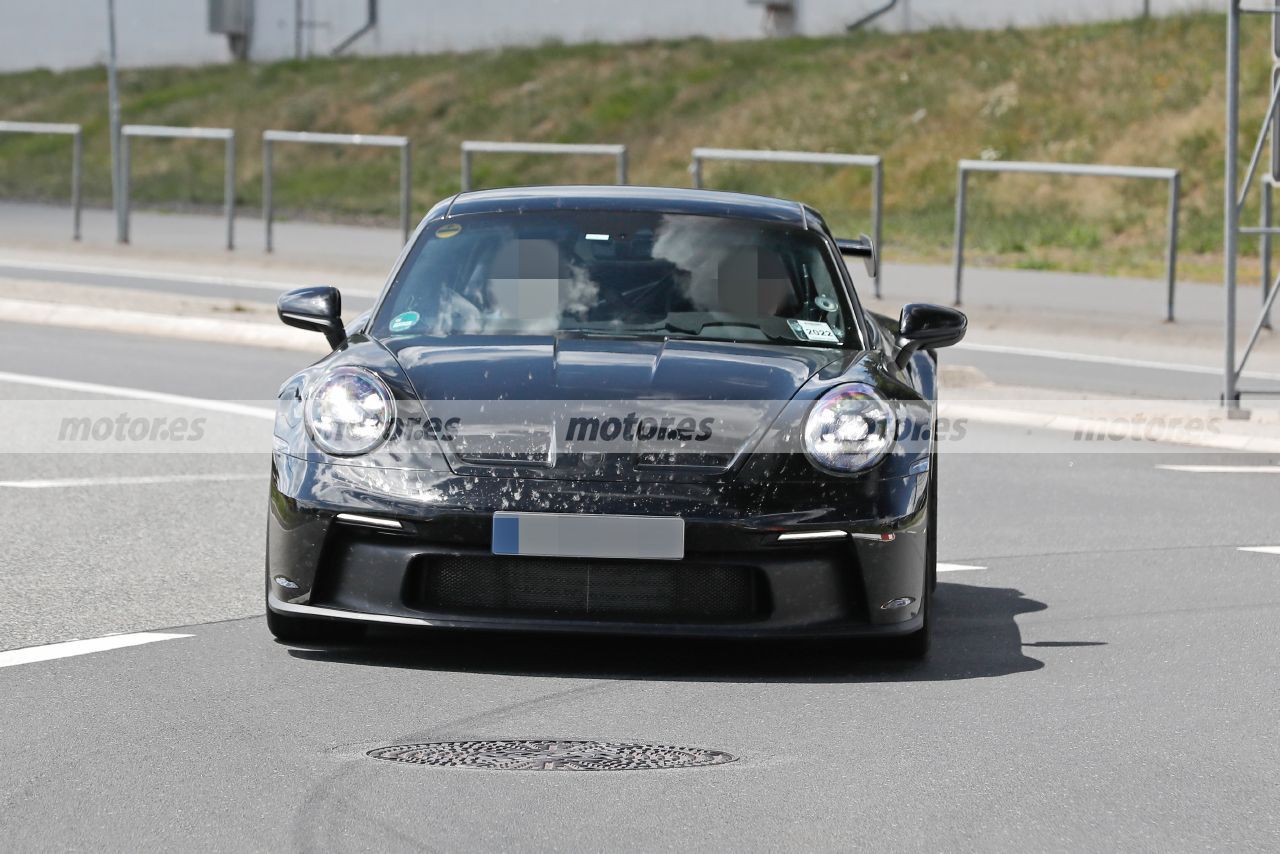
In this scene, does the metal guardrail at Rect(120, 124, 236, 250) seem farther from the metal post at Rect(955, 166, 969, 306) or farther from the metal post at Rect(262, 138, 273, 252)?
the metal post at Rect(955, 166, 969, 306)

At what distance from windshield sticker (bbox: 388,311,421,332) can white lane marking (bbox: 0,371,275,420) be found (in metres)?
5.71

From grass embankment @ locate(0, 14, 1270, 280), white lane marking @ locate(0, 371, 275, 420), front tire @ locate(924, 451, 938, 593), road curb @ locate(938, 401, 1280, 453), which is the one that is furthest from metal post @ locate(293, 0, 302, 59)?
front tire @ locate(924, 451, 938, 593)

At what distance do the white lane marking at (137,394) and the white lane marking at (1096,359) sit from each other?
23.3 feet

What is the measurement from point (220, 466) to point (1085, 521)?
4172 millimetres

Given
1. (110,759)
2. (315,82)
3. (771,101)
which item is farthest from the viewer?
(315,82)

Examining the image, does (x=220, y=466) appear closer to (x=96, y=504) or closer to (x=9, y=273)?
(x=96, y=504)

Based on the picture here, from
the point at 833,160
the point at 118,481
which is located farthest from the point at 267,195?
the point at 118,481

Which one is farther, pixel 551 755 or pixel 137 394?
pixel 137 394

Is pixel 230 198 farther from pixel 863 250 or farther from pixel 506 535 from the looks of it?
pixel 506 535

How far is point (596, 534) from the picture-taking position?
624 centimetres

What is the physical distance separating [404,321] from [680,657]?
4.71 ft

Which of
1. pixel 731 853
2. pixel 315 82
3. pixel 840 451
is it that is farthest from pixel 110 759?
pixel 315 82

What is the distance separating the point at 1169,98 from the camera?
121 feet

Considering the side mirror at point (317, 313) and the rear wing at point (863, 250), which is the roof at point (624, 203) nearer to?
the side mirror at point (317, 313)
